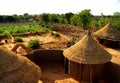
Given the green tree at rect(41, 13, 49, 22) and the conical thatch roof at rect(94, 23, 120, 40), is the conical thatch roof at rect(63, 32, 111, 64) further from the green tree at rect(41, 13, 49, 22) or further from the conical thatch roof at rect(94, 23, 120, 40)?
the green tree at rect(41, 13, 49, 22)

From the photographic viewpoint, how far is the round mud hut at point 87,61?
985 cm

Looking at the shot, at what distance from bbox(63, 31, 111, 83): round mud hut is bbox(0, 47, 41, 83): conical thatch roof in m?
3.78

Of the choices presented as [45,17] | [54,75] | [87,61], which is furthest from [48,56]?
[45,17]

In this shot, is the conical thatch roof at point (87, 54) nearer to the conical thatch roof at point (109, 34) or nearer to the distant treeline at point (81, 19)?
the conical thatch roof at point (109, 34)

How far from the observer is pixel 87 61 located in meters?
9.71

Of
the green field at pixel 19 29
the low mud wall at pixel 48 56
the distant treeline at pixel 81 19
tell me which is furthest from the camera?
the distant treeline at pixel 81 19

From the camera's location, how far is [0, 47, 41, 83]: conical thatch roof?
5.55 meters

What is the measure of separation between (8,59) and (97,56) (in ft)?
17.4

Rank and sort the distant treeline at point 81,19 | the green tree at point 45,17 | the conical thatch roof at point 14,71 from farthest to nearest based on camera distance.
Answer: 1. the green tree at point 45,17
2. the distant treeline at point 81,19
3. the conical thatch roof at point 14,71

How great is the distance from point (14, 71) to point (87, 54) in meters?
4.99

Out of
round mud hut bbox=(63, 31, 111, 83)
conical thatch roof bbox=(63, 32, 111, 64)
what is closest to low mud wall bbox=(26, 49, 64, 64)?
conical thatch roof bbox=(63, 32, 111, 64)

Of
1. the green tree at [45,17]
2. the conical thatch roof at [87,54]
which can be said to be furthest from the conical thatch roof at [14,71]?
the green tree at [45,17]

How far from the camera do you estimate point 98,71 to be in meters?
10.3

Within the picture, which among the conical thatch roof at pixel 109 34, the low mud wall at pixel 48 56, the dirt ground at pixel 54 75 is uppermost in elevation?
the conical thatch roof at pixel 109 34
